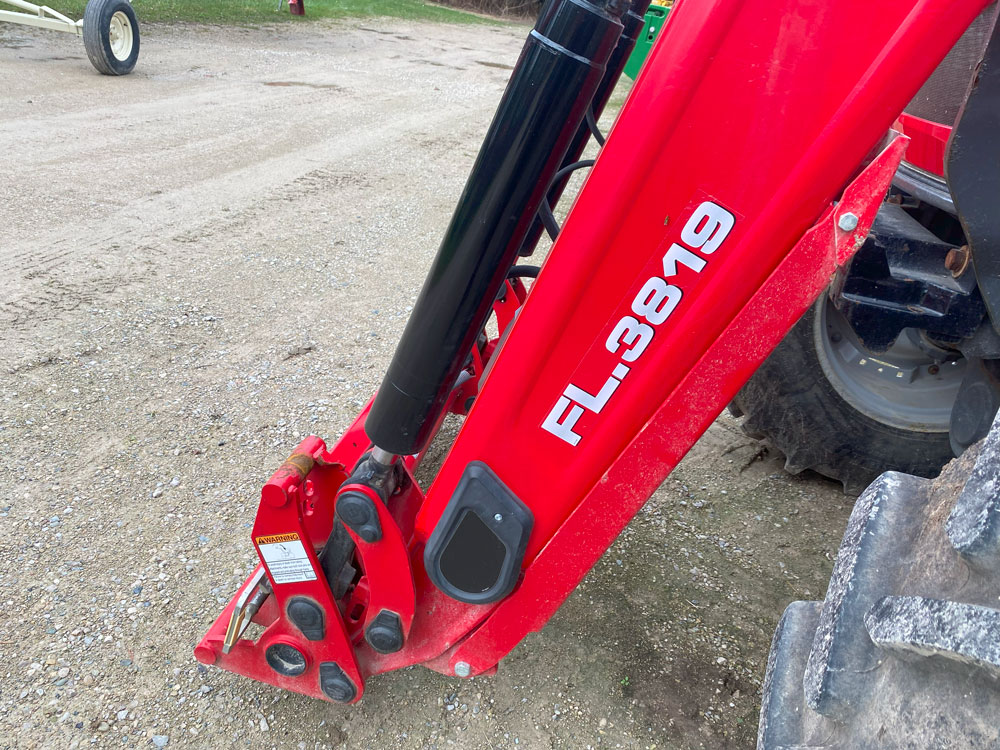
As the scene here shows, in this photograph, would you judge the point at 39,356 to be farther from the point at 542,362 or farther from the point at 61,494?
the point at 542,362

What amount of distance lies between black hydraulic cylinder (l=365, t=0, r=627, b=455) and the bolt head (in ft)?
1.35

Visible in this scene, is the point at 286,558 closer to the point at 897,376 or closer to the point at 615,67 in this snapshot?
the point at 615,67

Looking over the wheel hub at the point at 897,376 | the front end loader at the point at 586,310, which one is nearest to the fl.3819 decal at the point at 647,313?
the front end loader at the point at 586,310

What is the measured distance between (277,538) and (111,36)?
757cm

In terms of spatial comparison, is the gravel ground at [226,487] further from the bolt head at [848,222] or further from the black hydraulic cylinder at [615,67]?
the bolt head at [848,222]

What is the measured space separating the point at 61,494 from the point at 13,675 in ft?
2.19

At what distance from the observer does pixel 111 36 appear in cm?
719

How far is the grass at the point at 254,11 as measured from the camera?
976cm

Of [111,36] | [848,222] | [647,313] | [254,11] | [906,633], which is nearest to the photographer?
[906,633]

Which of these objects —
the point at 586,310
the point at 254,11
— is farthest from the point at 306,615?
the point at 254,11

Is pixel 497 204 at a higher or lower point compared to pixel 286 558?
higher

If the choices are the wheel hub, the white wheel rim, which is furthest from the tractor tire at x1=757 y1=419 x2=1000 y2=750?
the white wheel rim

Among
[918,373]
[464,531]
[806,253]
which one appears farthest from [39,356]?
[918,373]

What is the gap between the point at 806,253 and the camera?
1035mm
